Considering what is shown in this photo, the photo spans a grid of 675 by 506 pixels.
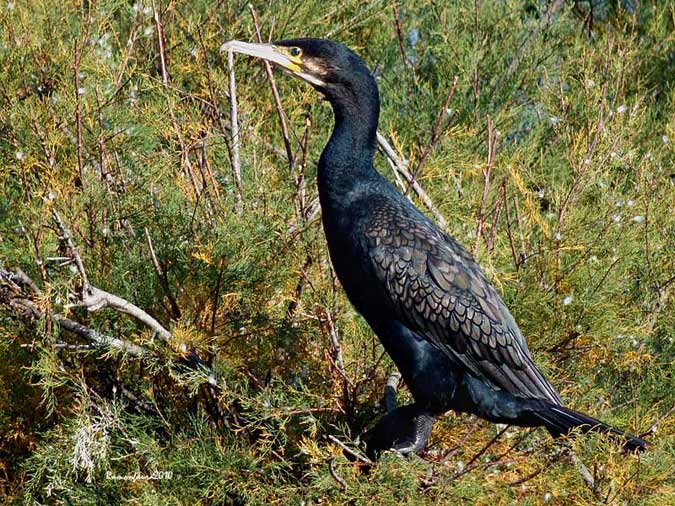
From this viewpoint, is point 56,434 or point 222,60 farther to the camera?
point 222,60

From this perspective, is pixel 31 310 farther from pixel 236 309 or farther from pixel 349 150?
pixel 349 150

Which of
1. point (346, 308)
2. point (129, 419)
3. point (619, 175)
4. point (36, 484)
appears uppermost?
point (619, 175)

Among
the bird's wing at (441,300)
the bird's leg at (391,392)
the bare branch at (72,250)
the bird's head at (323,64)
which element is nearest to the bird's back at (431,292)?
the bird's wing at (441,300)

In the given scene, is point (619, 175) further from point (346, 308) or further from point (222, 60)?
point (222, 60)

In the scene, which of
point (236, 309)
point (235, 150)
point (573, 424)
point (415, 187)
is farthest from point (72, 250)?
point (573, 424)

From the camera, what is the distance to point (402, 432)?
3750mm

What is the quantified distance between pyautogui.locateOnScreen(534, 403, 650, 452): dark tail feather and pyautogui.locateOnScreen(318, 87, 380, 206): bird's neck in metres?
0.91

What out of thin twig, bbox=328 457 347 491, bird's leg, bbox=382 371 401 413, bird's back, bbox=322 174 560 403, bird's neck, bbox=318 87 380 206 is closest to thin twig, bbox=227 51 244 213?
bird's neck, bbox=318 87 380 206

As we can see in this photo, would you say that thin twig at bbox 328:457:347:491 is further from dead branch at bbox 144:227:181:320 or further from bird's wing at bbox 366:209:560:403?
dead branch at bbox 144:227:181:320

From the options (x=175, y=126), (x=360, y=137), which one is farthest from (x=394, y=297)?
(x=175, y=126)

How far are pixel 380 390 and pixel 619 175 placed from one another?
148cm

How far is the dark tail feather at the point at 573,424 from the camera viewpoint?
3418mm

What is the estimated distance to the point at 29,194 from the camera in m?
3.92

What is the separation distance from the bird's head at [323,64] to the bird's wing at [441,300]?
1.60 ft
